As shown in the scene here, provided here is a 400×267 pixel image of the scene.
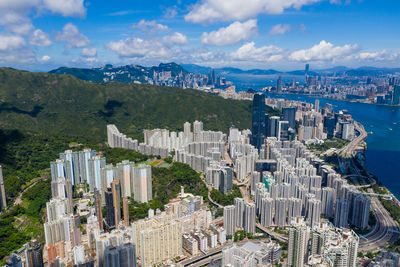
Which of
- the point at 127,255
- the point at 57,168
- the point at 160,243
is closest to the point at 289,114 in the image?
the point at 57,168


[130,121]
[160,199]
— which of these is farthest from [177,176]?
[130,121]

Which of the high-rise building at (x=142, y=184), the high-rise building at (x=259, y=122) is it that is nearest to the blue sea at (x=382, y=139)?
the high-rise building at (x=259, y=122)

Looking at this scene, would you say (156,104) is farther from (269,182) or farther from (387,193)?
(387,193)

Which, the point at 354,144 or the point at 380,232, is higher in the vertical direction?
the point at 354,144

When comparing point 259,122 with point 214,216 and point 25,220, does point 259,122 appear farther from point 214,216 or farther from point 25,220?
point 25,220

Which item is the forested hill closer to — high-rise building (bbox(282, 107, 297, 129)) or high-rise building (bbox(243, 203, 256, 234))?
high-rise building (bbox(282, 107, 297, 129))
